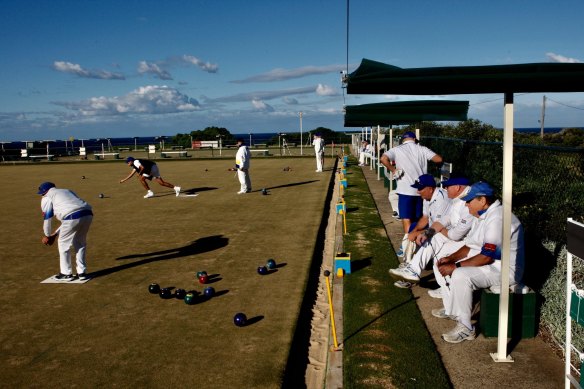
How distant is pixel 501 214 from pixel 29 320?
6643 millimetres

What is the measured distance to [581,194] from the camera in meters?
7.76

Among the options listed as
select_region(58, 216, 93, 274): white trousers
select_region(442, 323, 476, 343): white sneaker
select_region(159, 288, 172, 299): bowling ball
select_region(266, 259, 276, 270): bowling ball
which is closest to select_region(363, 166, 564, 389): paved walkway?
select_region(442, 323, 476, 343): white sneaker

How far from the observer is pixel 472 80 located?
4.56 m

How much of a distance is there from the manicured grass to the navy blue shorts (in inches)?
36.9

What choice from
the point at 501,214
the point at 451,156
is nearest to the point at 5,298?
the point at 501,214

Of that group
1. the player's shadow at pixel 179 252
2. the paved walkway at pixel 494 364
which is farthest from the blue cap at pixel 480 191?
the player's shadow at pixel 179 252

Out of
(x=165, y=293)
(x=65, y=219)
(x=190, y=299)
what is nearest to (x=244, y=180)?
(x=65, y=219)

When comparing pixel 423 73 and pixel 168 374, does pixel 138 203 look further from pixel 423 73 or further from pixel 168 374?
pixel 423 73

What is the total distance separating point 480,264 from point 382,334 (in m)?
1.47

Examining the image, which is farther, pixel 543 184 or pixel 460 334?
pixel 543 184

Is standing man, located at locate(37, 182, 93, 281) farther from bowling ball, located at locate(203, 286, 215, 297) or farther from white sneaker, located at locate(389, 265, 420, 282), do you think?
white sneaker, located at locate(389, 265, 420, 282)

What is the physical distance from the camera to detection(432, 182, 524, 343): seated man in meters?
5.39

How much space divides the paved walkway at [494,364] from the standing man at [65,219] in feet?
19.2

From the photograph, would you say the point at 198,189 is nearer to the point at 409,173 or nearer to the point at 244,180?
the point at 244,180
